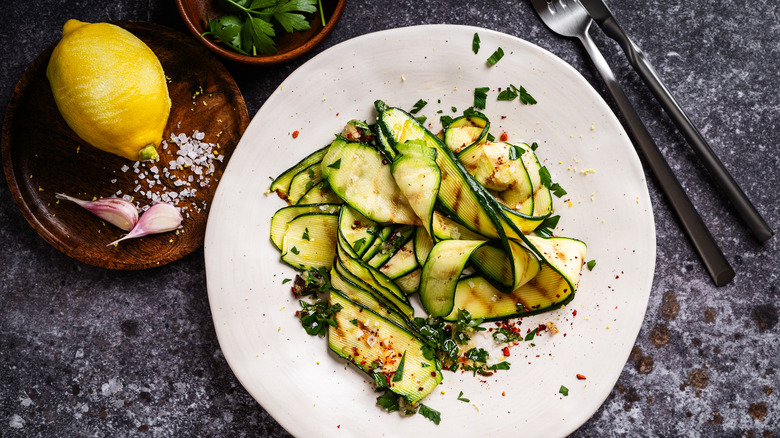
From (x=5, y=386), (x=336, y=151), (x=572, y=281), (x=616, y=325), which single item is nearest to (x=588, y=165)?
(x=572, y=281)

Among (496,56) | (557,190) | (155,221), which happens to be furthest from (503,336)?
(155,221)

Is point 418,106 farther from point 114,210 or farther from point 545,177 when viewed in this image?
point 114,210

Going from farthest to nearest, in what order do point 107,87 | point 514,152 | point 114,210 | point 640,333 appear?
point 640,333 < point 114,210 < point 514,152 < point 107,87

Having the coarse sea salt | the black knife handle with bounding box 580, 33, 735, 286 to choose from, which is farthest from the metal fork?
the coarse sea salt

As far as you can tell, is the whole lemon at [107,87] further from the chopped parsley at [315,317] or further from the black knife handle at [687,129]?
the black knife handle at [687,129]

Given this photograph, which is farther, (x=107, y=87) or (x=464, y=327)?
(x=464, y=327)

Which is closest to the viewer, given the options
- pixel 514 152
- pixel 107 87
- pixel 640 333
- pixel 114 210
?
pixel 107 87

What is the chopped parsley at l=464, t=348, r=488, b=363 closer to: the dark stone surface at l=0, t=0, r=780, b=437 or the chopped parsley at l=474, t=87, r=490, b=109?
the dark stone surface at l=0, t=0, r=780, b=437

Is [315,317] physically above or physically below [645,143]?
above
